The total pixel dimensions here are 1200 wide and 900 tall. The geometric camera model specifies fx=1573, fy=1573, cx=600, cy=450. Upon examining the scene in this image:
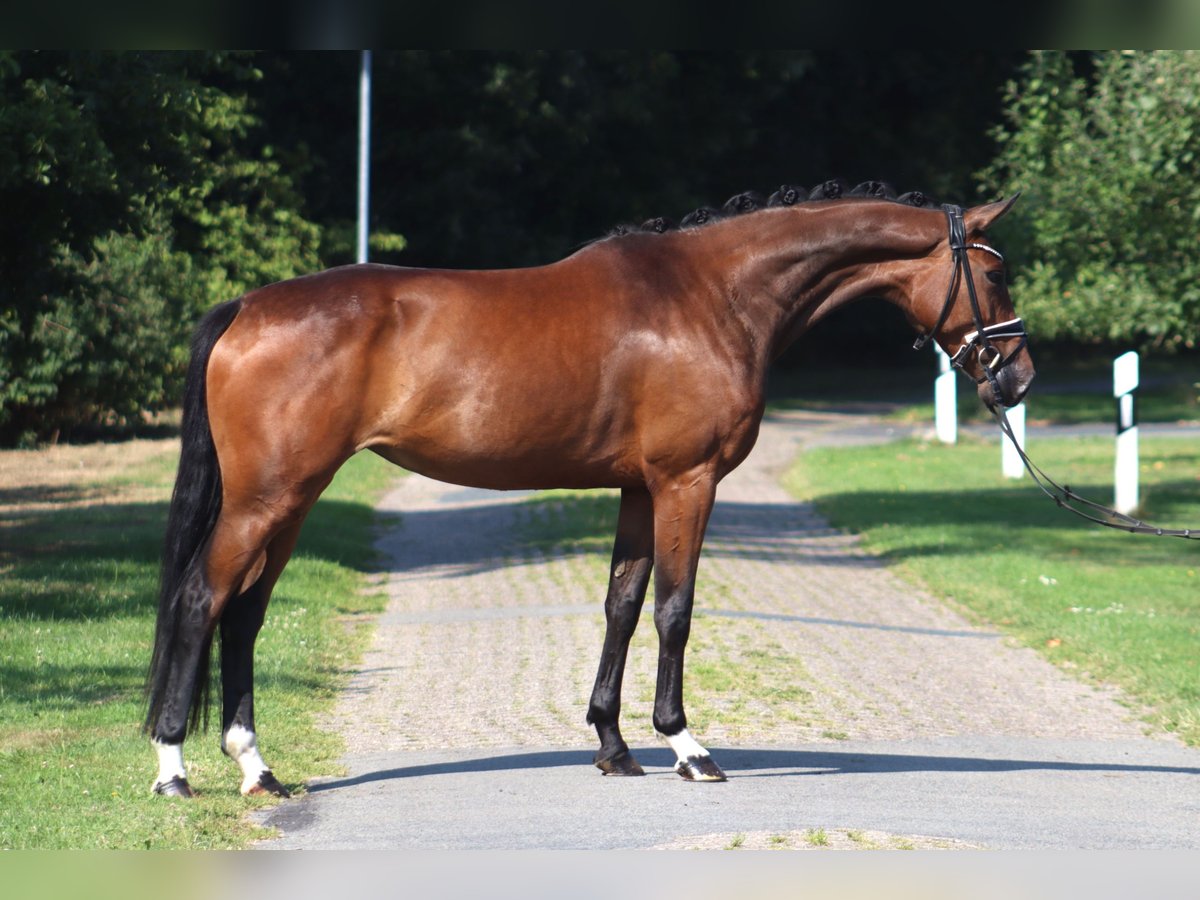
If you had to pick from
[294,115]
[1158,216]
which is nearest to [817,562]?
[1158,216]

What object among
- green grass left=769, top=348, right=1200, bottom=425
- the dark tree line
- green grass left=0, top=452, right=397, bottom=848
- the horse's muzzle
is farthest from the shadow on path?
green grass left=769, top=348, right=1200, bottom=425

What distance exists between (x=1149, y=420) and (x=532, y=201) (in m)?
16.0

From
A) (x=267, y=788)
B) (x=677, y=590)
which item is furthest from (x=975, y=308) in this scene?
(x=267, y=788)

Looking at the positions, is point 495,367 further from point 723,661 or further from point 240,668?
point 723,661

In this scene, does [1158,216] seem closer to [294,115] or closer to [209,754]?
[209,754]

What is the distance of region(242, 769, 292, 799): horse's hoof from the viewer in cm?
636

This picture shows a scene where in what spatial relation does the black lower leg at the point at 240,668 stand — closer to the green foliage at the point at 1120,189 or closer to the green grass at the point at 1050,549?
the green grass at the point at 1050,549

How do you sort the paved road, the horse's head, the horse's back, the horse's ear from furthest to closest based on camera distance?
the horse's head, the horse's ear, the horse's back, the paved road

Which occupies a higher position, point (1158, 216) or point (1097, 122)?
point (1097, 122)

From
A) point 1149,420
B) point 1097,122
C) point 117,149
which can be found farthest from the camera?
point 1149,420

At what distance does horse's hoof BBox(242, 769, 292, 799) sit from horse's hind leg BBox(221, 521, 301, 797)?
0.33 ft

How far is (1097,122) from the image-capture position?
25.3 meters

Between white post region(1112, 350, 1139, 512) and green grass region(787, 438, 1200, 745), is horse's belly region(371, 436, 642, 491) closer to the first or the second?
green grass region(787, 438, 1200, 745)

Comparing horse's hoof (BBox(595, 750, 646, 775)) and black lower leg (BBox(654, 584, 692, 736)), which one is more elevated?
black lower leg (BBox(654, 584, 692, 736))
